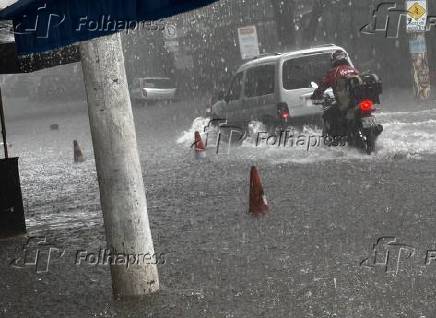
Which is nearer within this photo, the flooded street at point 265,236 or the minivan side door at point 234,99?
the flooded street at point 265,236

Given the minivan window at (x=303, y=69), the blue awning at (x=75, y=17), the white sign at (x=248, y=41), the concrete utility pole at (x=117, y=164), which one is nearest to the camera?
the blue awning at (x=75, y=17)

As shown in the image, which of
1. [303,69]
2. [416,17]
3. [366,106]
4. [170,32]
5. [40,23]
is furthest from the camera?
[170,32]

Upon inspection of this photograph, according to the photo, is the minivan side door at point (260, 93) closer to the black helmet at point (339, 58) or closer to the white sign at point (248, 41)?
the black helmet at point (339, 58)

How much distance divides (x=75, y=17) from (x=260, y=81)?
11.4m

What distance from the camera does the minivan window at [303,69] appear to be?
1652 cm

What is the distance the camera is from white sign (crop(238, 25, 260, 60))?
28.4m

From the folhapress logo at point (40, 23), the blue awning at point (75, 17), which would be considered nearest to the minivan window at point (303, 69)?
the blue awning at point (75, 17)

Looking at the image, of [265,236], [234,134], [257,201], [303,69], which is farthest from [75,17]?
[234,134]

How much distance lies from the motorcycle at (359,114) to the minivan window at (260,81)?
6.24ft

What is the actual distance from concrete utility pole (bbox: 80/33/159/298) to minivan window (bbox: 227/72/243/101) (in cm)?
1165

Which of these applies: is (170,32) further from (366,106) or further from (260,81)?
(366,106)

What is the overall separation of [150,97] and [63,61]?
1191 inches

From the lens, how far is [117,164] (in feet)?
22.4

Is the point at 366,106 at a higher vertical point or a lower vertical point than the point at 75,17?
lower
